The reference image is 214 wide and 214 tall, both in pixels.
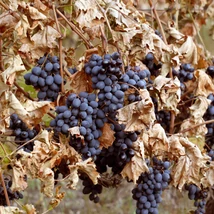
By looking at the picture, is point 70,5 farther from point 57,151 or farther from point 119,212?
point 119,212

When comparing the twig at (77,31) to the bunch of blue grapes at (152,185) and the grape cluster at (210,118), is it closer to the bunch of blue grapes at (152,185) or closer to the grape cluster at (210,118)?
the bunch of blue grapes at (152,185)

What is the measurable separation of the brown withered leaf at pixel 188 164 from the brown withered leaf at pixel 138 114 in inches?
9.9

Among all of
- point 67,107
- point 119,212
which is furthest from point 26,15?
point 119,212

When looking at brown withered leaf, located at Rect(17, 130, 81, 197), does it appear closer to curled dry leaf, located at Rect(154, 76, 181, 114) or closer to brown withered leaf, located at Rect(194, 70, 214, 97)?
curled dry leaf, located at Rect(154, 76, 181, 114)

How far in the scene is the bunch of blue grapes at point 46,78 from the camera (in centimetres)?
146

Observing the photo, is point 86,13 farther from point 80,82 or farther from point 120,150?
point 120,150

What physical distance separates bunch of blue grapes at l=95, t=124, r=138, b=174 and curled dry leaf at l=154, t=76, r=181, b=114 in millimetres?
148

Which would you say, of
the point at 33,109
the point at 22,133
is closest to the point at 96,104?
the point at 33,109

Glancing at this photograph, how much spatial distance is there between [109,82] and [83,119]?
13 cm

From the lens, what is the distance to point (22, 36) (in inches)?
57.6

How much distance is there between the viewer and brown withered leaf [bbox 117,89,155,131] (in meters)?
1.36

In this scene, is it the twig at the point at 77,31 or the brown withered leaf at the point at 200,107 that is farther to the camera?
the brown withered leaf at the point at 200,107

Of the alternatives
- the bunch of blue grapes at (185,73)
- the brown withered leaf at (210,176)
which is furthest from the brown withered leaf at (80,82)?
the brown withered leaf at (210,176)

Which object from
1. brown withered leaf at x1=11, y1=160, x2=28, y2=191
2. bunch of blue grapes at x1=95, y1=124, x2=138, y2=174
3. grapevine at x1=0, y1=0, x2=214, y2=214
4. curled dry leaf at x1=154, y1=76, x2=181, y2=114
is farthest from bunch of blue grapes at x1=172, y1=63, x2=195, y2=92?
brown withered leaf at x1=11, y1=160, x2=28, y2=191
